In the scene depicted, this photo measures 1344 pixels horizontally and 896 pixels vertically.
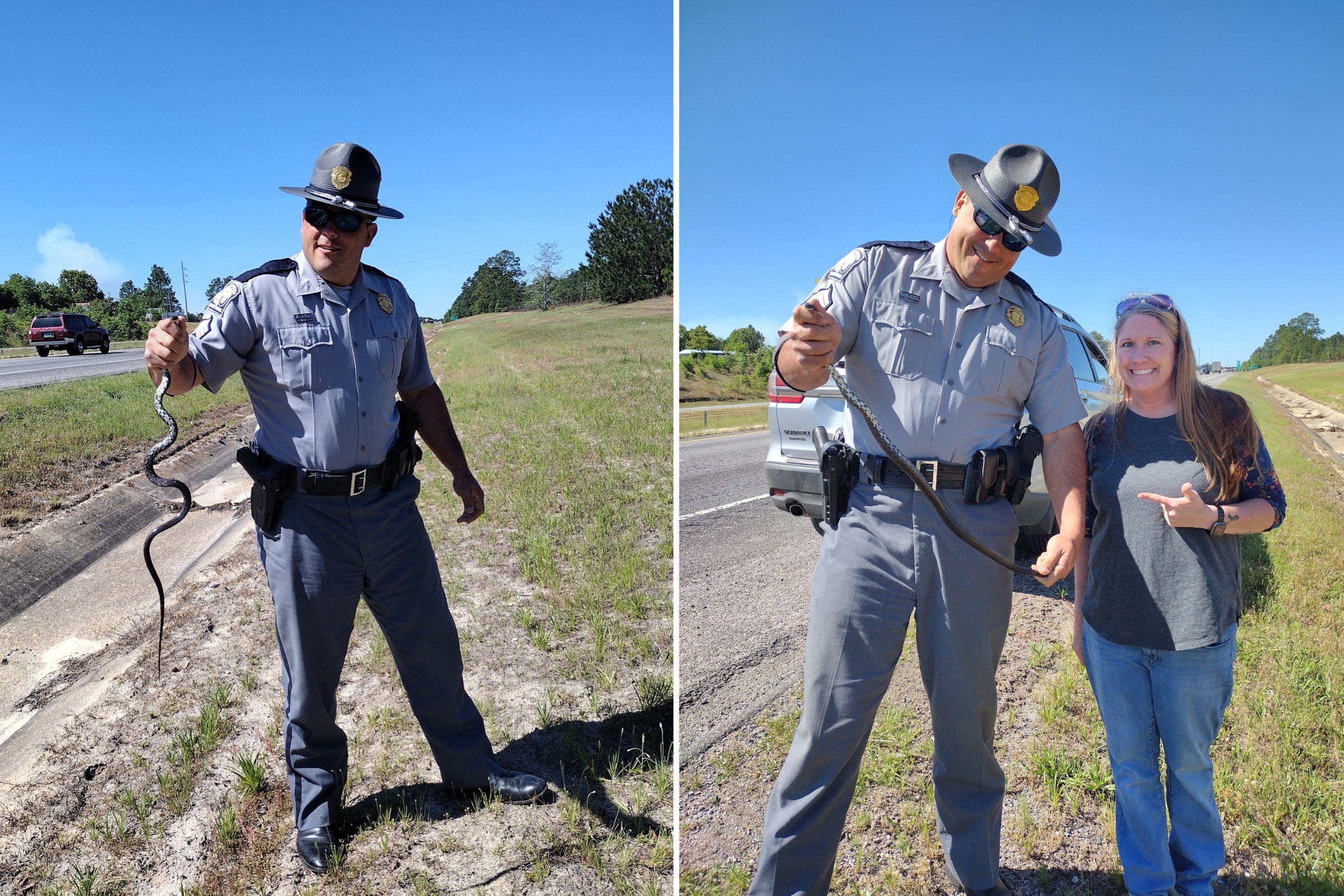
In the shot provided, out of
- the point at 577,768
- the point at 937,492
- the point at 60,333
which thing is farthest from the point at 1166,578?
the point at 60,333

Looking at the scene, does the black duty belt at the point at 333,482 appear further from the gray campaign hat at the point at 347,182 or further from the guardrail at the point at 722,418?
the guardrail at the point at 722,418

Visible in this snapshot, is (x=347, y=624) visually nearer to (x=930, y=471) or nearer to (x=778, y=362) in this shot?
(x=778, y=362)

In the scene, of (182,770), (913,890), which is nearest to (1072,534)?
(913,890)

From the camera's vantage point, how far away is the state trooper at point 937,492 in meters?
2.38

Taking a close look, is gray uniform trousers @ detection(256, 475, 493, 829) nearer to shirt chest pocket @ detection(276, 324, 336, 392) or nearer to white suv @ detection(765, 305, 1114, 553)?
shirt chest pocket @ detection(276, 324, 336, 392)

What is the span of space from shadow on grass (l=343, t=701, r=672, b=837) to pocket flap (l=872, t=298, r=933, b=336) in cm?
207

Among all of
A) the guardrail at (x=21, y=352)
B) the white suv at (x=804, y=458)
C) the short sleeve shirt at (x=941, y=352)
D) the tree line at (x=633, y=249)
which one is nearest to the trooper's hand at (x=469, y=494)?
the short sleeve shirt at (x=941, y=352)

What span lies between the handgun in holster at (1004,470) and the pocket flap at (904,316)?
0.40 m

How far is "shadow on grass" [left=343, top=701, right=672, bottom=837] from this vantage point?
3.28 meters

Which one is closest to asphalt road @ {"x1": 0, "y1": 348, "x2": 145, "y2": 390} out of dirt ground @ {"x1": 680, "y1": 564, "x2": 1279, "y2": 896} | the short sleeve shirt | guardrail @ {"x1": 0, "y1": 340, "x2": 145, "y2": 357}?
guardrail @ {"x1": 0, "y1": 340, "x2": 145, "y2": 357}

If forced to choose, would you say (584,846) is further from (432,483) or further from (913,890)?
(432,483)

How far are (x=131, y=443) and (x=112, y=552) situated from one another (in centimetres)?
442

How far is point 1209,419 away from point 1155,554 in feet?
1.44

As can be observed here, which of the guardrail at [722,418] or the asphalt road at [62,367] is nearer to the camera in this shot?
the asphalt road at [62,367]
